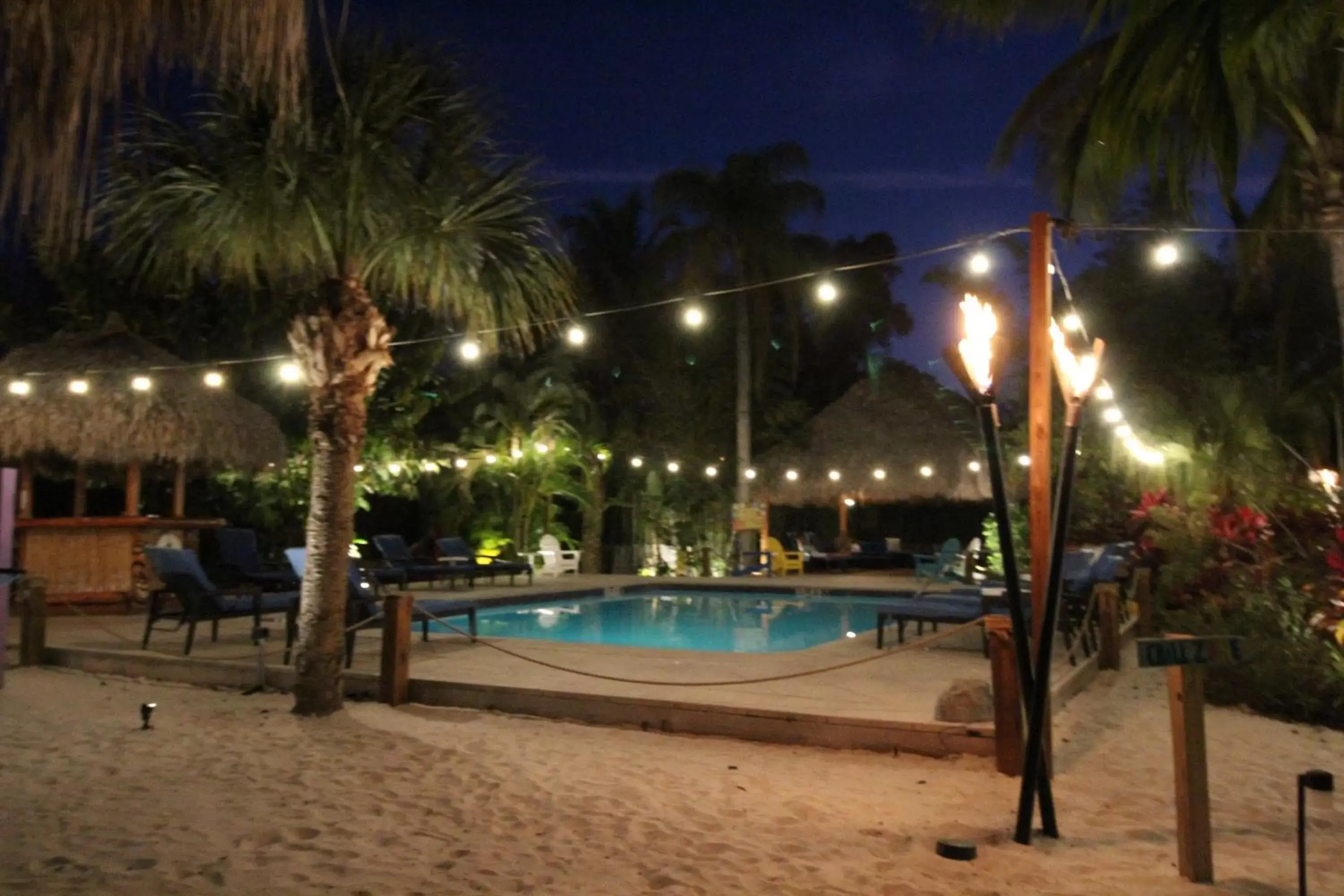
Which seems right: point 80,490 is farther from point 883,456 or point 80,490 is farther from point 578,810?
point 883,456

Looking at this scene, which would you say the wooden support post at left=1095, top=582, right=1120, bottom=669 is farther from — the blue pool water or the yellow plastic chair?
the yellow plastic chair

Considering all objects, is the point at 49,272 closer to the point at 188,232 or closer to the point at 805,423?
the point at 188,232

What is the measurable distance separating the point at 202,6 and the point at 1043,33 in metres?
8.76

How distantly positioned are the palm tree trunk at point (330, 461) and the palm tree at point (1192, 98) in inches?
218

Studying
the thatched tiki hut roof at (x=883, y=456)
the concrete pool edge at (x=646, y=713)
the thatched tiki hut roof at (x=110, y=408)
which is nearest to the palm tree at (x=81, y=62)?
the concrete pool edge at (x=646, y=713)

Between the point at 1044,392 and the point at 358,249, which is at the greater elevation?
the point at 358,249

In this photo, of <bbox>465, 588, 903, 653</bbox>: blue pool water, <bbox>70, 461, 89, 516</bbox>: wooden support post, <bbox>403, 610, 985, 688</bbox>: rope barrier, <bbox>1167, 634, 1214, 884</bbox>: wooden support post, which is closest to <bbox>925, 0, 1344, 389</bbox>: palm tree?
<bbox>403, 610, 985, 688</bbox>: rope barrier

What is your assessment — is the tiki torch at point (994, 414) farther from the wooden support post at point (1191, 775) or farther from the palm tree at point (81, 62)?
the palm tree at point (81, 62)

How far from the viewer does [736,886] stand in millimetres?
4004

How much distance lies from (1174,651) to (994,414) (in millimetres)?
1346

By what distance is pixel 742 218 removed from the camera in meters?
21.1

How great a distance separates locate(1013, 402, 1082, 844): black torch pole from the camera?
449cm

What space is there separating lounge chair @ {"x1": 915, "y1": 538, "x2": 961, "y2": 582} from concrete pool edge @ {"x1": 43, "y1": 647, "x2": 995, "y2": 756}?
11934 millimetres

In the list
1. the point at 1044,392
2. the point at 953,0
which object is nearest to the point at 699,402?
the point at 953,0
